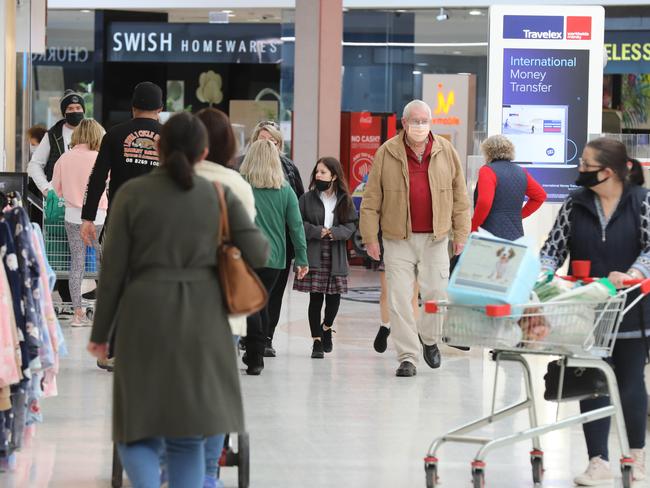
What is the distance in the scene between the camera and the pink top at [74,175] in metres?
9.76

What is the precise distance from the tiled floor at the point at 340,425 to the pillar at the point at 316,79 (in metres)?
5.27

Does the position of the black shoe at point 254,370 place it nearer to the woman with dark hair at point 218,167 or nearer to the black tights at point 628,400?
the black tights at point 628,400

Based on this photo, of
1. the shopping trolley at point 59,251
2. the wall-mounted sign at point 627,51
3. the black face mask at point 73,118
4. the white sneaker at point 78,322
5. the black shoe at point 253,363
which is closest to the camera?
the black shoe at point 253,363

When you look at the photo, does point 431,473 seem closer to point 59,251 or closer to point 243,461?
point 243,461

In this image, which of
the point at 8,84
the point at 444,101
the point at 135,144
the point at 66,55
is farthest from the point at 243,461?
the point at 66,55

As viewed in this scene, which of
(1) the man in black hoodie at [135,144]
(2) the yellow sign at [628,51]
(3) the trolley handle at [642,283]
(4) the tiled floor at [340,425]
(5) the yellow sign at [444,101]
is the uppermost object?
(2) the yellow sign at [628,51]

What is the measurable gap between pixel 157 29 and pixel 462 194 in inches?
489

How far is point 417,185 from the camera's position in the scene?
8164 mm

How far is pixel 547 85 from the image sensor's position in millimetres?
10438

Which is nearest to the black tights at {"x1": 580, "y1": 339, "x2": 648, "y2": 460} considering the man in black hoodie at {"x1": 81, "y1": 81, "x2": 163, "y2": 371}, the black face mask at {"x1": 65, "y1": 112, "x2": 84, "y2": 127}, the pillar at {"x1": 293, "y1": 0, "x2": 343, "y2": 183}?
the man in black hoodie at {"x1": 81, "y1": 81, "x2": 163, "y2": 371}

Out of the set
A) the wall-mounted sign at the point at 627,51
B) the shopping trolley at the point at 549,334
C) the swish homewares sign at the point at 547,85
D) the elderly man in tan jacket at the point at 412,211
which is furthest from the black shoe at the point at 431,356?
the wall-mounted sign at the point at 627,51

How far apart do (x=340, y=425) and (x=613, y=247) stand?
199 centimetres

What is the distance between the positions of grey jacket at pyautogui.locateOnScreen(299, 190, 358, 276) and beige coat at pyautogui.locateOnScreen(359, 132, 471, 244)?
0.83m

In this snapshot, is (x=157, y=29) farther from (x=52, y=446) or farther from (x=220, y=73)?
(x=52, y=446)
